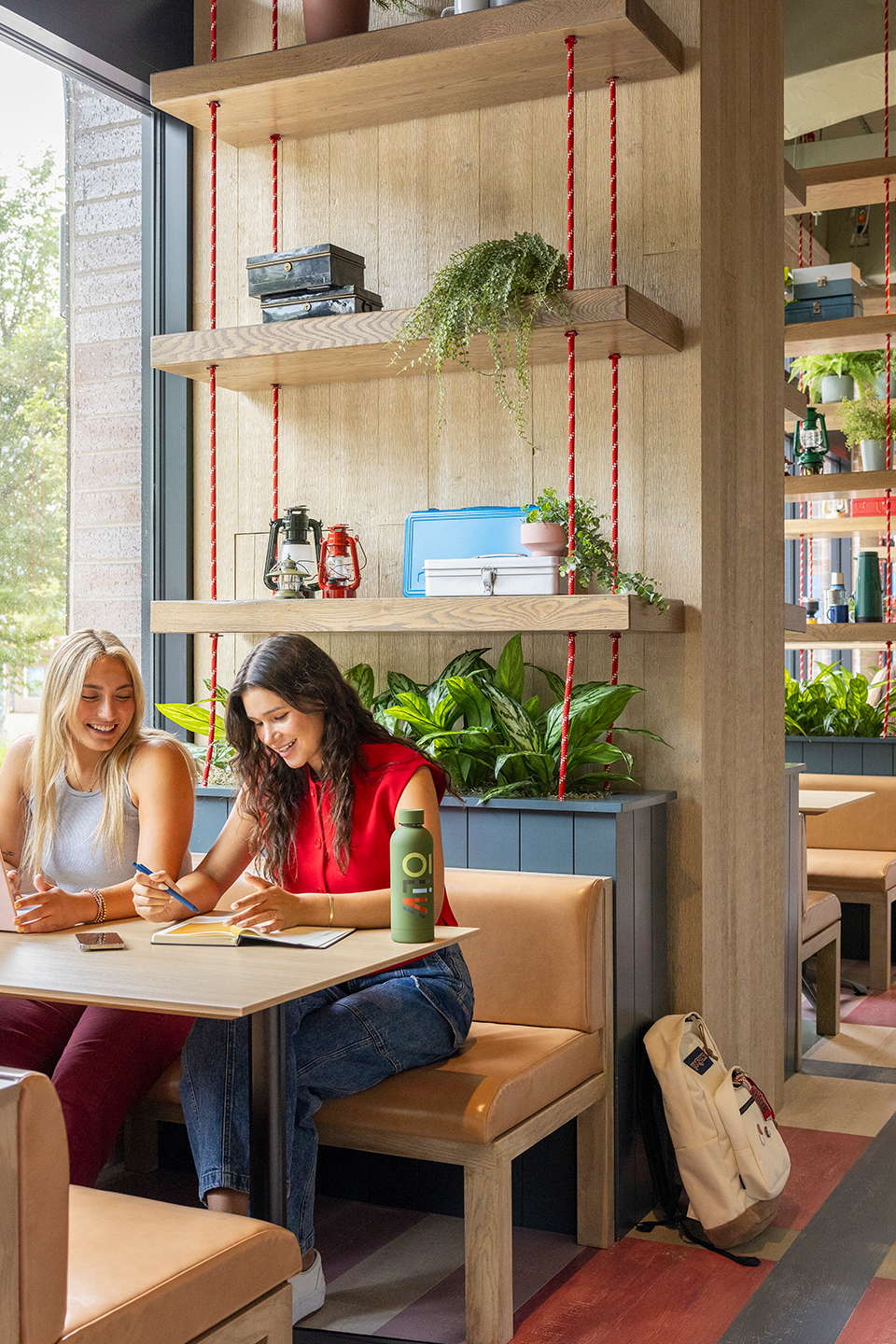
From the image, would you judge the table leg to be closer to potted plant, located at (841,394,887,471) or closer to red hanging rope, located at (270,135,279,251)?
red hanging rope, located at (270,135,279,251)

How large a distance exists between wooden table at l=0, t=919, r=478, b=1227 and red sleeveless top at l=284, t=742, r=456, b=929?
252 millimetres

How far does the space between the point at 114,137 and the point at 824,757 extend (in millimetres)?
3812

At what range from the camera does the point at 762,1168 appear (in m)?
2.78

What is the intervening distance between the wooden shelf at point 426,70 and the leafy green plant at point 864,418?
340 centimetres

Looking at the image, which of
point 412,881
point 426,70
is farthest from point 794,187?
point 412,881

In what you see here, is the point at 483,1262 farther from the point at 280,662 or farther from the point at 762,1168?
the point at 280,662

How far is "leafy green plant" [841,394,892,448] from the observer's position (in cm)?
626

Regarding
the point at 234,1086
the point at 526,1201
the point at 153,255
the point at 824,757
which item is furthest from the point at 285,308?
the point at 824,757

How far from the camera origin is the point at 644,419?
125 inches

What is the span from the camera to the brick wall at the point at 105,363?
375 centimetres

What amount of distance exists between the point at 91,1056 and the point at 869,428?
5.00 m

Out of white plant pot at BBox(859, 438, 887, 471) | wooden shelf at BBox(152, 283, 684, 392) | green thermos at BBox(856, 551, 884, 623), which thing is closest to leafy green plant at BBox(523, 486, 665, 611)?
wooden shelf at BBox(152, 283, 684, 392)

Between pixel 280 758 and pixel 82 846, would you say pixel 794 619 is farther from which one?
pixel 82 846

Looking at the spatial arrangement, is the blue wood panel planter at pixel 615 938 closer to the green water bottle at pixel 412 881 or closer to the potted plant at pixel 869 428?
the green water bottle at pixel 412 881
